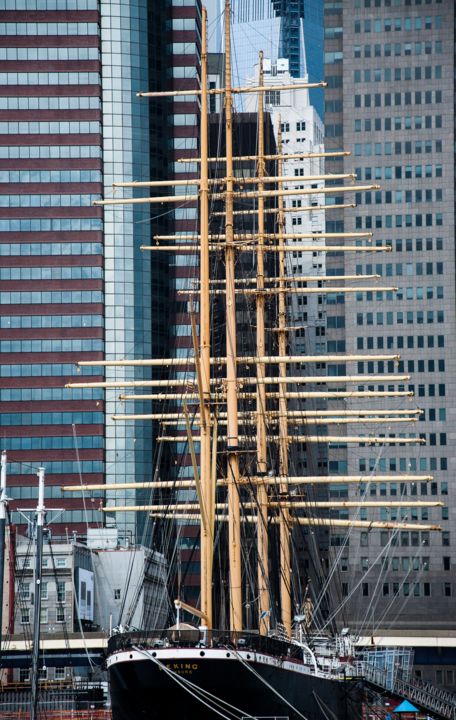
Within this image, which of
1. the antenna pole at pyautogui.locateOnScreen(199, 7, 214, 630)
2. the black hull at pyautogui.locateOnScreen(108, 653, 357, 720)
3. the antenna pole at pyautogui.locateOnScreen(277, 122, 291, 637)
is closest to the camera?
the black hull at pyautogui.locateOnScreen(108, 653, 357, 720)

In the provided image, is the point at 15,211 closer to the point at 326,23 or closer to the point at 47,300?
the point at 47,300

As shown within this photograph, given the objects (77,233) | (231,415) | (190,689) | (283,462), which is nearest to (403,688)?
(283,462)

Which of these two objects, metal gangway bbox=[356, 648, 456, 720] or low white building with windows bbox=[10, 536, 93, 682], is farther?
low white building with windows bbox=[10, 536, 93, 682]

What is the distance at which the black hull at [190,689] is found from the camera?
2591 inches

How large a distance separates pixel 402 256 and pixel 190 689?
12717 cm

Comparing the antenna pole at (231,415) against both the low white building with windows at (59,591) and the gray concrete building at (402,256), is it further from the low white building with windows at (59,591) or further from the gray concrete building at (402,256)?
the gray concrete building at (402,256)

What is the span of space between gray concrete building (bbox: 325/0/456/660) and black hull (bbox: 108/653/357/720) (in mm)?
112392

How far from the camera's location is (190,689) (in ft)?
216

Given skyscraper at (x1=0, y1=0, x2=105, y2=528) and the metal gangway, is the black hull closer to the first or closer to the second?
the metal gangway

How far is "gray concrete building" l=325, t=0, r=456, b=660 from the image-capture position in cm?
18325

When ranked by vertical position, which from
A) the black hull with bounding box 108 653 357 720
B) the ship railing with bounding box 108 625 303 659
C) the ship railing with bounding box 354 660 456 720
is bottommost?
the ship railing with bounding box 354 660 456 720

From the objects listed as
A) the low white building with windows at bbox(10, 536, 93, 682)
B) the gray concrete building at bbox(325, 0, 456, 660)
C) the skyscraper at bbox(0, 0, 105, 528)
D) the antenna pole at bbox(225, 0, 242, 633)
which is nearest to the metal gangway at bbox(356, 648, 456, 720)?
the antenna pole at bbox(225, 0, 242, 633)

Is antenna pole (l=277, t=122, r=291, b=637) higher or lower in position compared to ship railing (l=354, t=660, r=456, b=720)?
higher

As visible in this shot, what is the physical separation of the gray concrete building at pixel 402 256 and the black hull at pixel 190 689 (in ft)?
369
